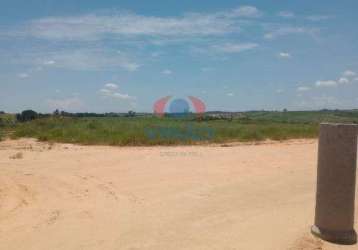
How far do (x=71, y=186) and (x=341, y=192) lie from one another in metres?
5.23

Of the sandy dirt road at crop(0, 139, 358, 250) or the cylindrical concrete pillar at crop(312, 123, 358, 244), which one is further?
the cylindrical concrete pillar at crop(312, 123, 358, 244)

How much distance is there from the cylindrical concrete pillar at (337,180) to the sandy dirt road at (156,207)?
0.80 ft

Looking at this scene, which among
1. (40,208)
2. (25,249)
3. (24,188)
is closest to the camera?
(25,249)

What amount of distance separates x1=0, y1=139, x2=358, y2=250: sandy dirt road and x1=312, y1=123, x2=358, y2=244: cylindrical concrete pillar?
243 mm

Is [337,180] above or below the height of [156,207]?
Answer: above

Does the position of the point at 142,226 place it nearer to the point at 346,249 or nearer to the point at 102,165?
the point at 346,249

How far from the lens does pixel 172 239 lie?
524 cm

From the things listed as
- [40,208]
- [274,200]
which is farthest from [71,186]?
[274,200]

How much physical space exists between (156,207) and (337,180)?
2.76 metres

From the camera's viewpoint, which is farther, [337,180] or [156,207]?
[156,207]

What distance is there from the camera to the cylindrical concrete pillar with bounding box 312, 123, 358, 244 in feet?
17.9

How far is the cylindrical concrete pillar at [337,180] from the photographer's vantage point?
5453mm

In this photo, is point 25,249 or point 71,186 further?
point 71,186

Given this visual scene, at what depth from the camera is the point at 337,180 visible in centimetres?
548
